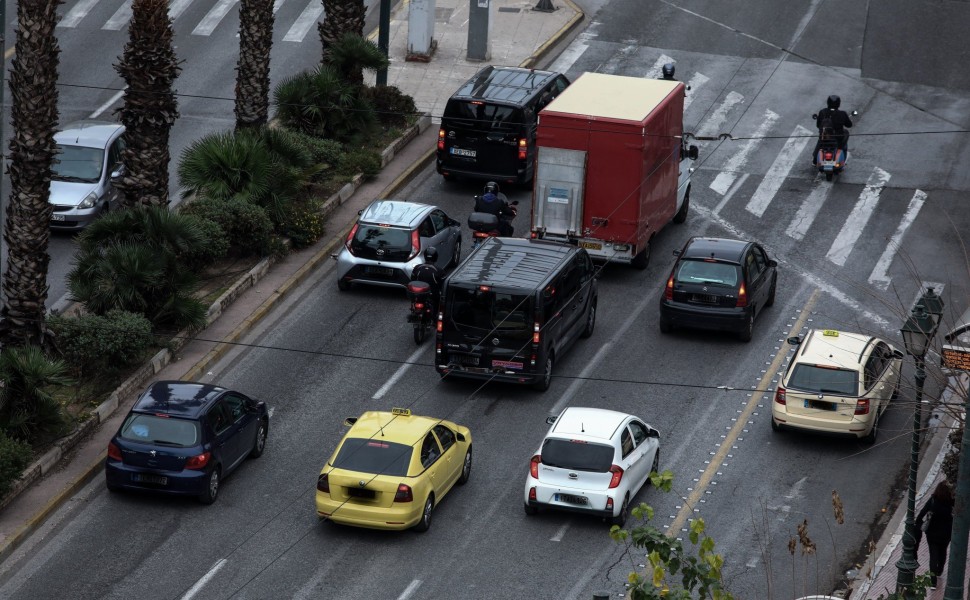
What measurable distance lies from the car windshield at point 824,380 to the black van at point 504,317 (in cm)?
427

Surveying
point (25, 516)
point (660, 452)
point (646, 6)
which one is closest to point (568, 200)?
point (660, 452)

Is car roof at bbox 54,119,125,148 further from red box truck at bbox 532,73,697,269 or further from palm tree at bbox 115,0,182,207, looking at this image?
red box truck at bbox 532,73,697,269

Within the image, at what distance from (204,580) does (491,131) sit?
52.7ft

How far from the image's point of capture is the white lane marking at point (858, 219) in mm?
33469

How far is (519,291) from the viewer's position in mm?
26234

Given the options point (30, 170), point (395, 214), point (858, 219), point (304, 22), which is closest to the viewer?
point (30, 170)

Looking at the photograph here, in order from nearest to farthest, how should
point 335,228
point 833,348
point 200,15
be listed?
point 833,348, point 335,228, point 200,15

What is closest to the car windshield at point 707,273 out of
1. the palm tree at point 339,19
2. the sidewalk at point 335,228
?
the sidewalk at point 335,228

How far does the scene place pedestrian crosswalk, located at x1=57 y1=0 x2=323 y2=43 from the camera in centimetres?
4478

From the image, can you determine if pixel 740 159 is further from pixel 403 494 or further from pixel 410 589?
pixel 410 589

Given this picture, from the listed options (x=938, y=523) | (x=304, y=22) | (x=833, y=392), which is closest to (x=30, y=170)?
(x=833, y=392)

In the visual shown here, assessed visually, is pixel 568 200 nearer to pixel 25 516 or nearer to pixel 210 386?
pixel 210 386

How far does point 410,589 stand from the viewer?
69.9 feet

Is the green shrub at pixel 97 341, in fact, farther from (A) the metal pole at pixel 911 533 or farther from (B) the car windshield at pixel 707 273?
(A) the metal pole at pixel 911 533
